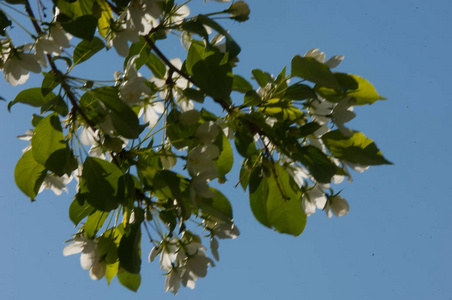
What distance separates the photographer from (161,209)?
49.0 inches

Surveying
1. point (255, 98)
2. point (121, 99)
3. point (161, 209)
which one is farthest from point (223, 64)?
point (161, 209)

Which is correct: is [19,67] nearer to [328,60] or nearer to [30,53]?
[30,53]

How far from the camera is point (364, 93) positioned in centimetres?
124

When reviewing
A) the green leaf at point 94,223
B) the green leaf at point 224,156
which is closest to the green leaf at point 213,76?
the green leaf at point 224,156

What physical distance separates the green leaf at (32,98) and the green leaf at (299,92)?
48 centimetres

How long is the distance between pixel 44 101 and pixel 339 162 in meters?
Result: 0.61

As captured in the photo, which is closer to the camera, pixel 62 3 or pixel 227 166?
pixel 62 3

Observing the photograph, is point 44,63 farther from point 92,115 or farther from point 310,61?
point 310,61

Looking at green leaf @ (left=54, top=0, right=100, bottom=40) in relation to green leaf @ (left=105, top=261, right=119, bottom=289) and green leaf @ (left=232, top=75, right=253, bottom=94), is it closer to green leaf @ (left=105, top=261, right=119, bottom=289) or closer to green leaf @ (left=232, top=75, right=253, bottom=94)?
green leaf @ (left=232, top=75, right=253, bottom=94)

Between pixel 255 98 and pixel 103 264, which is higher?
pixel 255 98

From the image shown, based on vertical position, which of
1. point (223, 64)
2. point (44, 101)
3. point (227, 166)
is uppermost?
point (44, 101)

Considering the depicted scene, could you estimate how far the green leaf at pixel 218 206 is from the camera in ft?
4.09

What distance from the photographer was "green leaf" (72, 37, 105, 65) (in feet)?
4.09

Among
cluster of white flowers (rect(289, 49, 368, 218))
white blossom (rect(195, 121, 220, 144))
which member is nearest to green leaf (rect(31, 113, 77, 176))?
white blossom (rect(195, 121, 220, 144))
